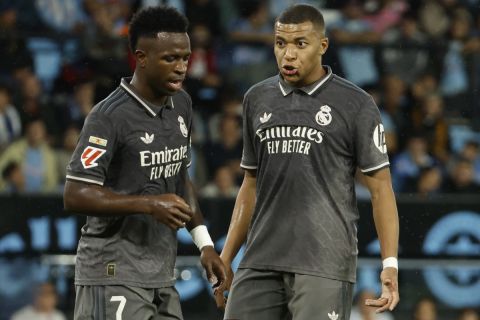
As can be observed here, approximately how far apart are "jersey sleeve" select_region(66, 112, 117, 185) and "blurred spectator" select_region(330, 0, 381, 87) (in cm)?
605

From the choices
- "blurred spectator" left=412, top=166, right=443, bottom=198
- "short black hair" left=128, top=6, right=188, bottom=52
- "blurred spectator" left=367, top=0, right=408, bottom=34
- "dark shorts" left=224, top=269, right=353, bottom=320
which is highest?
"blurred spectator" left=367, top=0, right=408, bottom=34

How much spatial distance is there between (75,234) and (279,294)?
4315mm

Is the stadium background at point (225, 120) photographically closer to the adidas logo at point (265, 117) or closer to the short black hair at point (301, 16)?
the adidas logo at point (265, 117)

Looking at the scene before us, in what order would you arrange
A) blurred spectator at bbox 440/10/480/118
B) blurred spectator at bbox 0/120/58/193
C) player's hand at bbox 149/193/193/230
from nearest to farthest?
player's hand at bbox 149/193/193/230 → blurred spectator at bbox 0/120/58/193 → blurred spectator at bbox 440/10/480/118

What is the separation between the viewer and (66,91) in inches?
412

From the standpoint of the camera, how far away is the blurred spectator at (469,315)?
10.0m

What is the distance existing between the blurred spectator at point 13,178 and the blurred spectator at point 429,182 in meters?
3.52

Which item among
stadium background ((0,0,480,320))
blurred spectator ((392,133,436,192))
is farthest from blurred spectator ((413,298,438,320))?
blurred spectator ((392,133,436,192))

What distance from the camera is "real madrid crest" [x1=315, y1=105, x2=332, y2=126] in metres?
5.48

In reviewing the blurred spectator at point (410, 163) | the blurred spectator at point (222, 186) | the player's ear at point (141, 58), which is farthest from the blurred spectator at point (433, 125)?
the player's ear at point (141, 58)

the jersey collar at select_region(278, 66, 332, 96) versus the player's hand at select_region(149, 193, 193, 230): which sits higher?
the jersey collar at select_region(278, 66, 332, 96)

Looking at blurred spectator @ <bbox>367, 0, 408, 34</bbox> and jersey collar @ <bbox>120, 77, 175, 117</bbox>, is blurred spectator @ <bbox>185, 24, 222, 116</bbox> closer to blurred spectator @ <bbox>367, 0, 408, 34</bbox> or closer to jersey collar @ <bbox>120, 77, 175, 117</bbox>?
blurred spectator @ <bbox>367, 0, 408, 34</bbox>

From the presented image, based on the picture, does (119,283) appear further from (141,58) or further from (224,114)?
(224,114)

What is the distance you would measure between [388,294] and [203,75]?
6.03m
